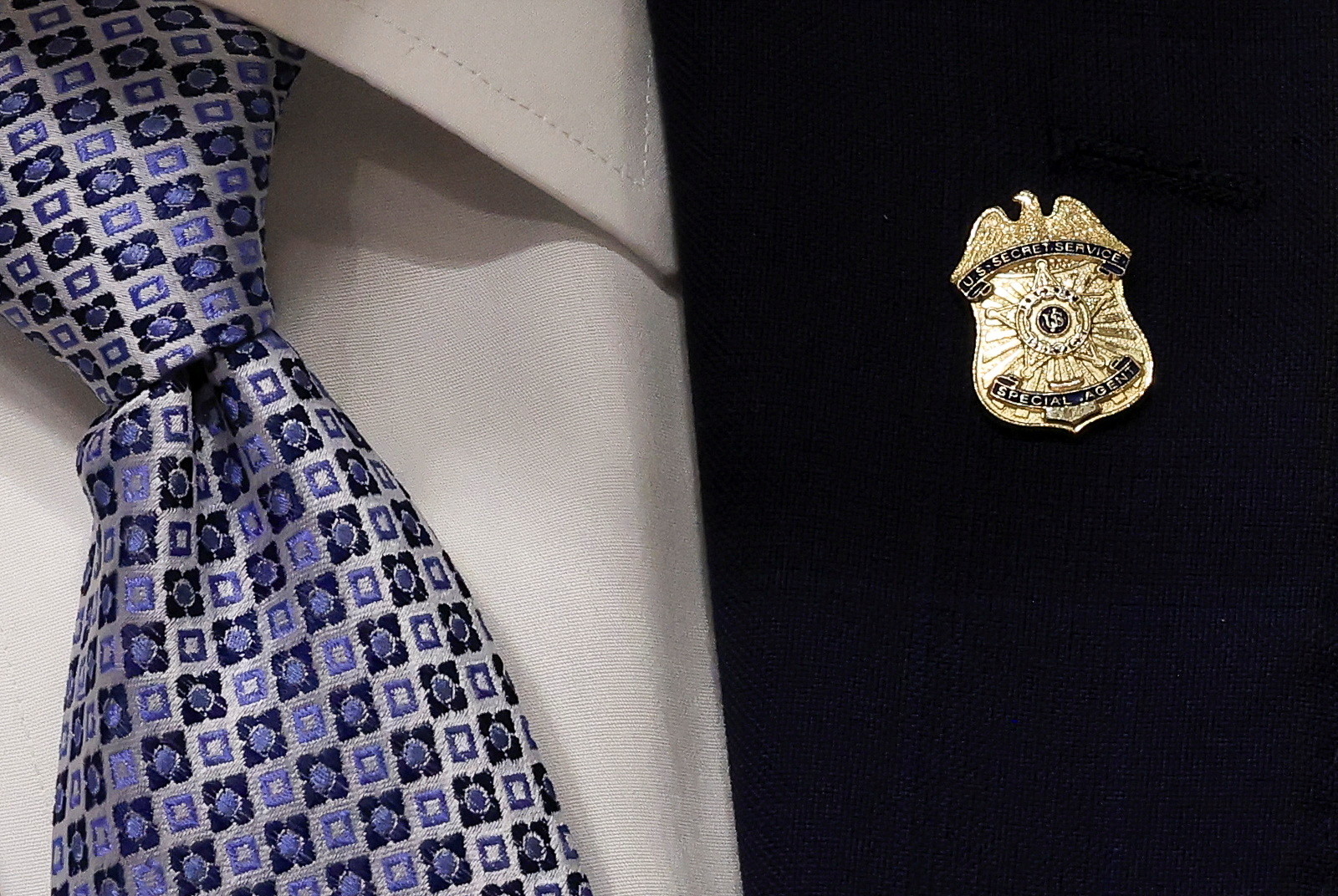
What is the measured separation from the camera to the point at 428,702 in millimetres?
483

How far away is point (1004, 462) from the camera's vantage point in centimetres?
55

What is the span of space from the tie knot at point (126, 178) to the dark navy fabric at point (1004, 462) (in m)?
0.20

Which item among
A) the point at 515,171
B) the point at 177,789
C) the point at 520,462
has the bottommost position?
the point at 177,789

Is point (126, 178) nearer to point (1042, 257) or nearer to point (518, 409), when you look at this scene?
point (518, 409)

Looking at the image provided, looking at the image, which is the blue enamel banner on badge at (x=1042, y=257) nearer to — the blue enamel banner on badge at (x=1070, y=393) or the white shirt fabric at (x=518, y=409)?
the blue enamel banner on badge at (x=1070, y=393)

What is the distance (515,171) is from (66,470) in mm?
259

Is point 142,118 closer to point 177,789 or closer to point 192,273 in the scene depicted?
point 192,273

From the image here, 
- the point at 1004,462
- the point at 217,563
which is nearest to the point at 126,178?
the point at 217,563

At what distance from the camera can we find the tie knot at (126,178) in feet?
1.62

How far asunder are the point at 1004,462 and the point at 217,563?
0.34m

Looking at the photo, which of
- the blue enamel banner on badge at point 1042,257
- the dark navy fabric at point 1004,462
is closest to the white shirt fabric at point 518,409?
the dark navy fabric at point 1004,462

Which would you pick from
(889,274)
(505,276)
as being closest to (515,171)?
(505,276)

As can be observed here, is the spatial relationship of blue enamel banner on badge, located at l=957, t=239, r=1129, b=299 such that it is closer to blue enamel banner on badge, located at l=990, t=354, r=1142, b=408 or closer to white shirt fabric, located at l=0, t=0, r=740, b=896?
blue enamel banner on badge, located at l=990, t=354, r=1142, b=408

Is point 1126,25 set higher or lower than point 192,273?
higher
